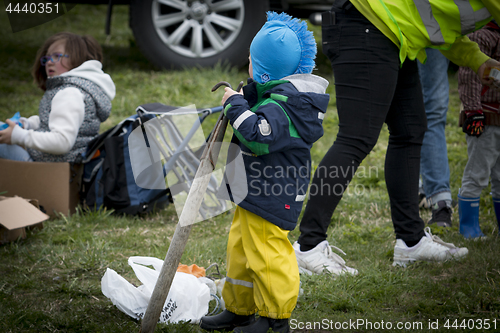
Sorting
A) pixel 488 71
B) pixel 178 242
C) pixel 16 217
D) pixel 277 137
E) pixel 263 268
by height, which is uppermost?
pixel 488 71

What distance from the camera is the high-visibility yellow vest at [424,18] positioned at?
2492 millimetres

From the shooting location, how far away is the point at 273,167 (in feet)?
6.72

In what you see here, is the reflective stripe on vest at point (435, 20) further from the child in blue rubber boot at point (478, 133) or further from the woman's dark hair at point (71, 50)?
the woman's dark hair at point (71, 50)

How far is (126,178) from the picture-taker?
3.65m

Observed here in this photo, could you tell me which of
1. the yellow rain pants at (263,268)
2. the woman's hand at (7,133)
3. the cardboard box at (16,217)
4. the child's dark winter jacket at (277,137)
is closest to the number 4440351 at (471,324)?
the yellow rain pants at (263,268)

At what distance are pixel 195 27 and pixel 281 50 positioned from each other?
389cm

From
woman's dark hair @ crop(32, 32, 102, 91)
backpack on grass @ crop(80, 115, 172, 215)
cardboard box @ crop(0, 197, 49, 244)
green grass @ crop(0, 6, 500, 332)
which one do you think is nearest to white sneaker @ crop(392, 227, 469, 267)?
green grass @ crop(0, 6, 500, 332)

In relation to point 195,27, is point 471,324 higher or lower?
lower

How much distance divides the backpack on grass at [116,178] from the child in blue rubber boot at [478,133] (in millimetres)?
2124

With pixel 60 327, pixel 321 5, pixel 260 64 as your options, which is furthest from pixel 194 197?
pixel 321 5

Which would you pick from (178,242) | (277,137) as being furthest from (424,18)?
(178,242)

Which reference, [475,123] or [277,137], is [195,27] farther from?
[277,137]

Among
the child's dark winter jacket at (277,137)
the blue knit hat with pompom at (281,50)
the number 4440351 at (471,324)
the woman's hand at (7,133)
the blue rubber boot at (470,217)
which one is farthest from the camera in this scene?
the woman's hand at (7,133)

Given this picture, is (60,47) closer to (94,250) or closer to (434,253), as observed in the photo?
(94,250)
